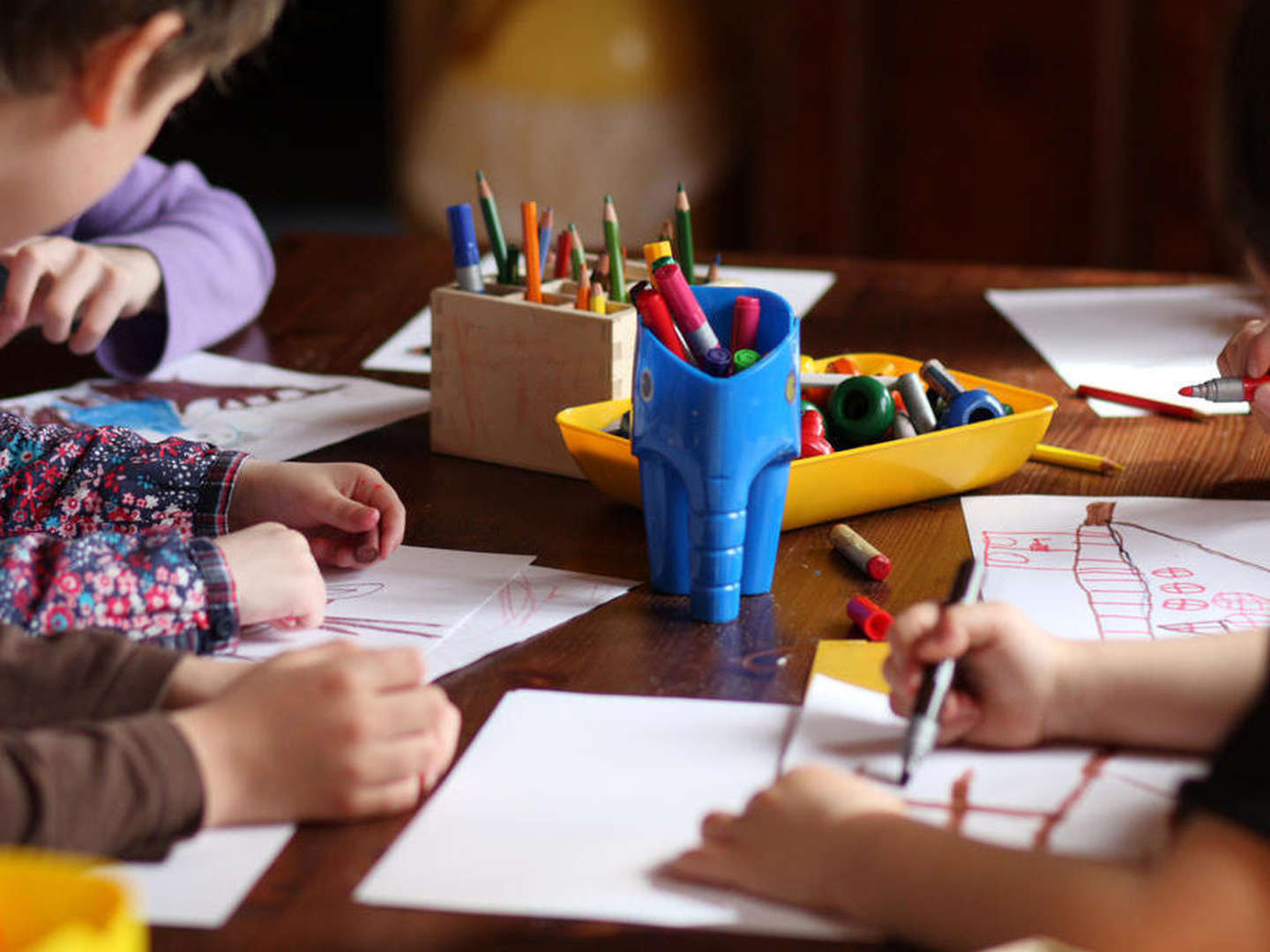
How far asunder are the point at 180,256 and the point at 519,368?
0.45 metres

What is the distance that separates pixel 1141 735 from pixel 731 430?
241 mm

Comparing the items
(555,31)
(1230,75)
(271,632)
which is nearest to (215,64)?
(271,632)

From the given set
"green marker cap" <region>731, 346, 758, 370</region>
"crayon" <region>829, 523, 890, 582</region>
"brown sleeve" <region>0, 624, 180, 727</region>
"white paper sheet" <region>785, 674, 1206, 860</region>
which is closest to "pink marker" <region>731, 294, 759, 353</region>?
"green marker cap" <region>731, 346, 758, 370</region>

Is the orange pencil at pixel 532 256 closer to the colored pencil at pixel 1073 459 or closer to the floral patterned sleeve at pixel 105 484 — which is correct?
the floral patterned sleeve at pixel 105 484

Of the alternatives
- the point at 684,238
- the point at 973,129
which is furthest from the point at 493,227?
the point at 973,129

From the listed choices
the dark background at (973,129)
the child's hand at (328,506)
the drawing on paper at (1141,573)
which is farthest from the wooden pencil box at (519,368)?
the dark background at (973,129)

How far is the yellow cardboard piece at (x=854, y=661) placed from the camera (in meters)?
0.70

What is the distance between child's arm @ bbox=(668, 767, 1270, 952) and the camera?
49 cm

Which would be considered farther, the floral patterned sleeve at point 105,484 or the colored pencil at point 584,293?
the colored pencil at point 584,293

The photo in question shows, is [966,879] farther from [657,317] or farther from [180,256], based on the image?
[180,256]

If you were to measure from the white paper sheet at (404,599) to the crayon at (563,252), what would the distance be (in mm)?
270

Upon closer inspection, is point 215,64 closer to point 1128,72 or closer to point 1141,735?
point 1141,735

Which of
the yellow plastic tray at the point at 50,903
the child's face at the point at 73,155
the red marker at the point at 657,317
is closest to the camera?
the yellow plastic tray at the point at 50,903

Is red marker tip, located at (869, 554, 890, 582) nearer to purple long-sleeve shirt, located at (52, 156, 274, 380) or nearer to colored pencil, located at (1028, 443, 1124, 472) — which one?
colored pencil, located at (1028, 443, 1124, 472)
